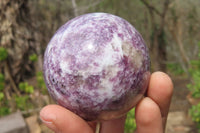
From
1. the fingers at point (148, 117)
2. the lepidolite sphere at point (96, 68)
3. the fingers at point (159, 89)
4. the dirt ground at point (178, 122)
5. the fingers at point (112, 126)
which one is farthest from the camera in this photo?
the dirt ground at point (178, 122)

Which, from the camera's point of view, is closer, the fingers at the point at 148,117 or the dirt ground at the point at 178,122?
the fingers at the point at 148,117

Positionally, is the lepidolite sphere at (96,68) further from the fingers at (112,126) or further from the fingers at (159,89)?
the fingers at (112,126)

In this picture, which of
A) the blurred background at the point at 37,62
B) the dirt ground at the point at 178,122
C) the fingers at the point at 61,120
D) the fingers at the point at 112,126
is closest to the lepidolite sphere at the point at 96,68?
the fingers at the point at 61,120

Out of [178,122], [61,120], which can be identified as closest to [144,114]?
[61,120]

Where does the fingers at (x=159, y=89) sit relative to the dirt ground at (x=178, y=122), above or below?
above

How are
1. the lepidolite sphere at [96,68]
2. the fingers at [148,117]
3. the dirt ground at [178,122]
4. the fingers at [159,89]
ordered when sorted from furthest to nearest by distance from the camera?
the dirt ground at [178,122] < the fingers at [159,89] < the fingers at [148,117] < the lepidolite sphere at [96,68]

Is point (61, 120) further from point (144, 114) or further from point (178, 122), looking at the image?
point (178, 122)

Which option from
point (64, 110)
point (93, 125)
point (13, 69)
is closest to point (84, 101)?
point (64, 110)
